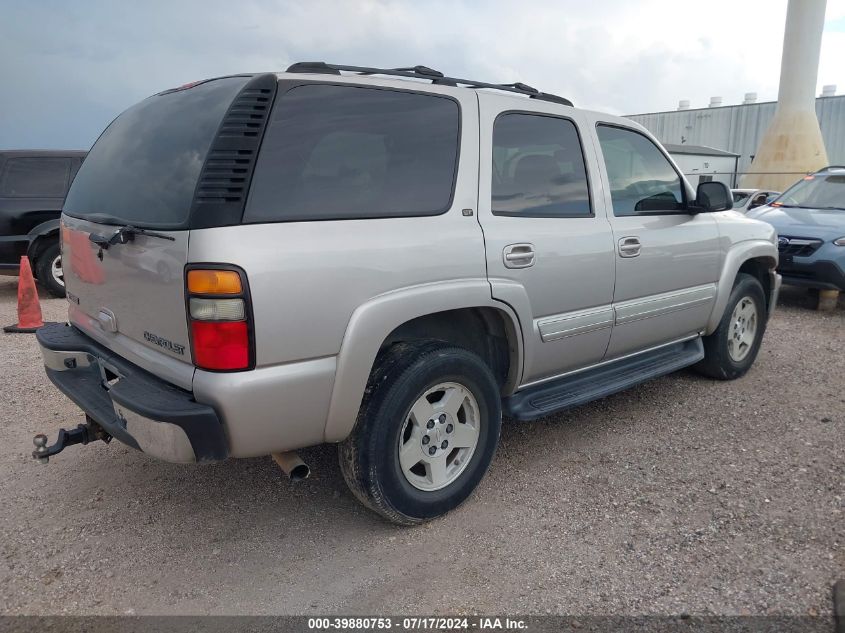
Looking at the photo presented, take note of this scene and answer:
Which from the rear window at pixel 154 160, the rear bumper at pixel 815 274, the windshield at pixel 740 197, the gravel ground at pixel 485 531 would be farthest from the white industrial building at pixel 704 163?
the rear window at pixel 154 160

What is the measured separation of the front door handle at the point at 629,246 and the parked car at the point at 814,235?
477 cm

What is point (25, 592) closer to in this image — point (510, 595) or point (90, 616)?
point (90, 616)

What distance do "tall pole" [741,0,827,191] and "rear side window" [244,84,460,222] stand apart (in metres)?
23.2

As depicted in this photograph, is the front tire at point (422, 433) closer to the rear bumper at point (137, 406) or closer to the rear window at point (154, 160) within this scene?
the rear bumper at point (137, 406)

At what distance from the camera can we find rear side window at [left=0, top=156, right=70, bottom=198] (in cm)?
812

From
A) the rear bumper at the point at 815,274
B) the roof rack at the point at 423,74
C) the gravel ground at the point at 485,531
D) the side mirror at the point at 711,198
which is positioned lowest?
the gravel ground at the point at 485,531

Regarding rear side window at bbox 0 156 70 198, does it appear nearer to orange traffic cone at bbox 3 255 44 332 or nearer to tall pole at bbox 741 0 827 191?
orange traffic cone at bbox 3 255 44 332

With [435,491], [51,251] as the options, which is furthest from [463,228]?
[51,251]

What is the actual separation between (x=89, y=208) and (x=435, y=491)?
6.93 feet

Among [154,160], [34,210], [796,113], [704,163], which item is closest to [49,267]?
[34,210]

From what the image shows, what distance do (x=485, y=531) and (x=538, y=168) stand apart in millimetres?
1854

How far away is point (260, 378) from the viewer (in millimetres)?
2336

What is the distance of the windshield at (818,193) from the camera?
325 inches

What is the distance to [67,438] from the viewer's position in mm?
2904
